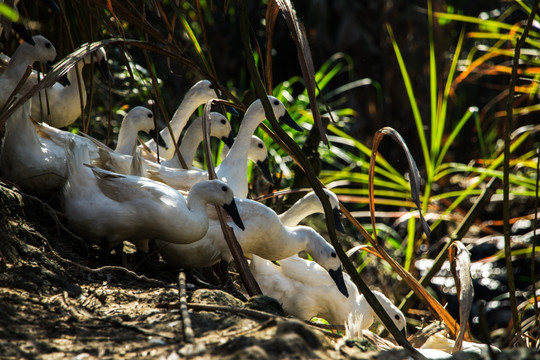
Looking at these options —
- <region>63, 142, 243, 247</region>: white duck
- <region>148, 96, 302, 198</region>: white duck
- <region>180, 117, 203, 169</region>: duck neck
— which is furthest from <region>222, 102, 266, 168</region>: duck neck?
<region>63, 142, 243, 247</region>: white duck

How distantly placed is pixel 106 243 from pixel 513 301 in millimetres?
1937

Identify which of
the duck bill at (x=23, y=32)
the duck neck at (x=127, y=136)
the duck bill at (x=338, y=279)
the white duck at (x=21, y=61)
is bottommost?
the duck bill at (x=338, y=279)

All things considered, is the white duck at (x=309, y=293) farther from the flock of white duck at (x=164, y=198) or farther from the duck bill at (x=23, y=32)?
the duck bill at (x=23, y=32)

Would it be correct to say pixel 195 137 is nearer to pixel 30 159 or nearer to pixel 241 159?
pixel 241 159

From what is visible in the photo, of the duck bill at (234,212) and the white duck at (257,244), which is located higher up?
the duck bill at (234,212)

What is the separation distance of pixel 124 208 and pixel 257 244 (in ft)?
2.92

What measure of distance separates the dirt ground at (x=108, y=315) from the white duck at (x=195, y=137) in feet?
5.40

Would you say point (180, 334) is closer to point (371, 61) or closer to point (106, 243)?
point (106, 243)

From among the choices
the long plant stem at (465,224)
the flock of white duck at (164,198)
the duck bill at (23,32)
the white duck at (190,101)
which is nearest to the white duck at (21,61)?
the flock of white duck at (164,198)

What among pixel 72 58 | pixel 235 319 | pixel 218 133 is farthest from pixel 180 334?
pixel 218 133

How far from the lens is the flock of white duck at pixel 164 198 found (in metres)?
3.33

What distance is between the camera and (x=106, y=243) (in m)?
3.35

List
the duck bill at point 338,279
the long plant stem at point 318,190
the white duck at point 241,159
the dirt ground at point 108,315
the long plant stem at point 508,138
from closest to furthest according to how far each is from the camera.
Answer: the dirt ground at point 108,315 < the long plant stem at point 318,190 < the long plant stem at point 508,138 < the duck bill at point 338,279 < the white duck at point 241,159

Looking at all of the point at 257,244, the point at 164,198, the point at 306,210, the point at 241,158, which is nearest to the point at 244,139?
the point at 241,158
